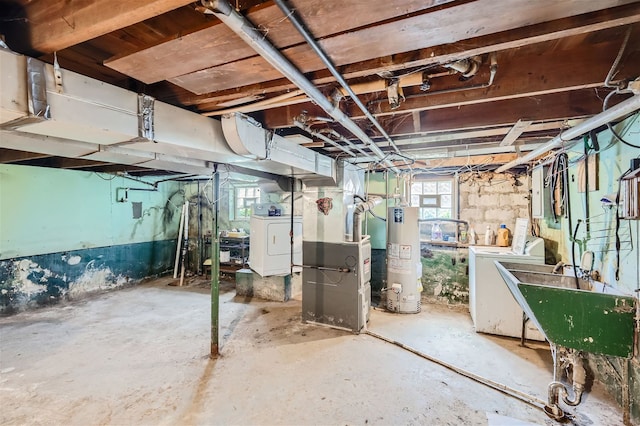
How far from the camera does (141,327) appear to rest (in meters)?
3.43

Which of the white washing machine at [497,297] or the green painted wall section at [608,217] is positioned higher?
the green painted wall section at [608,217]

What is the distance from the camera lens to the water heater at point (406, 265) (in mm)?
3896

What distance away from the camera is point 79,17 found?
3.51 feet

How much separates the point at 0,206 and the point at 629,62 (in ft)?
20.4

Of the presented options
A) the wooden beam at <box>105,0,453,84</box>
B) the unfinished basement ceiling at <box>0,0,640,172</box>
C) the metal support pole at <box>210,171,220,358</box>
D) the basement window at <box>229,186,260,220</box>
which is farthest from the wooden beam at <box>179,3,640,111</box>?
the basement window at <box>229,186,260,220</box>

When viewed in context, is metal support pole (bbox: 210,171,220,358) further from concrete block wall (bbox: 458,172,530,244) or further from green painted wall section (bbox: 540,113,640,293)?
concrete block wall (bbox: 458,172,530,244)

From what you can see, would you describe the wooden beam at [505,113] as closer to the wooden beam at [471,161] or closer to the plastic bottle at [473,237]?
the wooden beam at [471,161]

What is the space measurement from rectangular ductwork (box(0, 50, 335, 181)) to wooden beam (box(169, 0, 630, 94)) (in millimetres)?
399

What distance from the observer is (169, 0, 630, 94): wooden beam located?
96 centimetres

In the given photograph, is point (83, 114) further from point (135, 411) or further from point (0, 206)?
point (0, 206)

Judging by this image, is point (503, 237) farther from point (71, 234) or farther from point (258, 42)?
point (71, 234)

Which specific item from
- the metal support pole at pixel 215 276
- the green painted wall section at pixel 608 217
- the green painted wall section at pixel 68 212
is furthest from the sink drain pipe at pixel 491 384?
the green painted wall section at pixel 68 212

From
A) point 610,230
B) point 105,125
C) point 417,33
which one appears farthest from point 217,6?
point 610,230

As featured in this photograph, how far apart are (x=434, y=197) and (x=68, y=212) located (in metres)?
5.76
